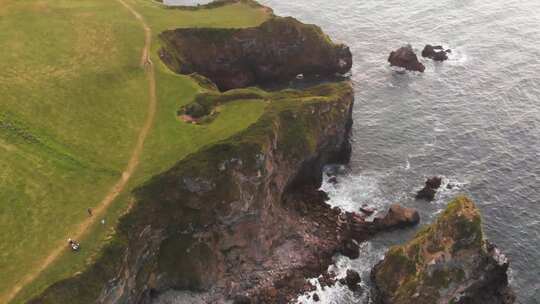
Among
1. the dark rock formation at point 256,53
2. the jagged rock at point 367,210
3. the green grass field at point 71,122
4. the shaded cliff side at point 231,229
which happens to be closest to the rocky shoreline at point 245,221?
the shaded cliff side at point 231,229

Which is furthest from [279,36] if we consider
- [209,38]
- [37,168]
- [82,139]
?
[37,168]

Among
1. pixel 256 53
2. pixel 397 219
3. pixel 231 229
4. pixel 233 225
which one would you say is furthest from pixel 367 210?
pixel 256 53

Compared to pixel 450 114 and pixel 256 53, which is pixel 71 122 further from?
pixel 450 114

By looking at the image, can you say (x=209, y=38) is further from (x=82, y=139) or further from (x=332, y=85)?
(x=82, y=139)

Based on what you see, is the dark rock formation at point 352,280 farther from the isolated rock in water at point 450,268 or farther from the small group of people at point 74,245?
the small group of people at point 74,245

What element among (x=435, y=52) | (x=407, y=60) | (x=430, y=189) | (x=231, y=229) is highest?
(x=435, y=52)

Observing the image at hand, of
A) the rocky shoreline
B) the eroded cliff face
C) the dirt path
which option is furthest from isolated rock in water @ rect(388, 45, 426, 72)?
the dirt path
